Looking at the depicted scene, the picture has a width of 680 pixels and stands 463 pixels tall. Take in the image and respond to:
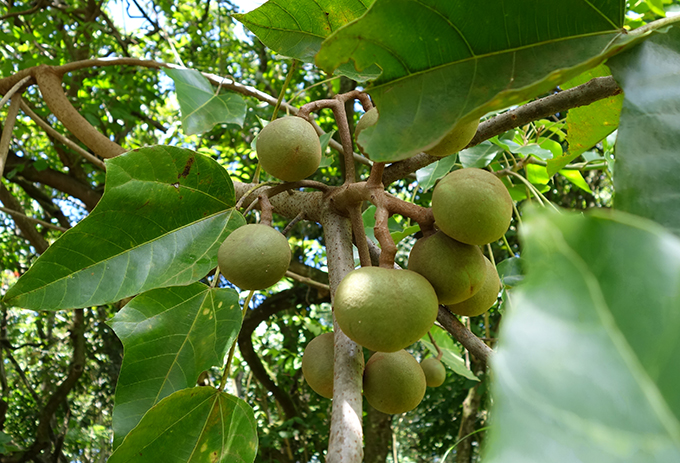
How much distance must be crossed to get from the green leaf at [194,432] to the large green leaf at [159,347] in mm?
39

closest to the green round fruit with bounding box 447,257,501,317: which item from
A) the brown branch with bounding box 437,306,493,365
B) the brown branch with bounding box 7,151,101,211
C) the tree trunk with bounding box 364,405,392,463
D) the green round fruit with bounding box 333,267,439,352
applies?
the brown branch with bounding box 437,306,493,365

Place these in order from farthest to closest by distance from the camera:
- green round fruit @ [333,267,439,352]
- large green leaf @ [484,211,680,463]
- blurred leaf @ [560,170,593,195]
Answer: blurred leaf @ [560,170,593,195] → green round fruit @ [333,267,439,352] → large green leaf @ [484,211,680,463]

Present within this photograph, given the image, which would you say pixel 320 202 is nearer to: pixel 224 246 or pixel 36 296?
Result: pixel 224 246

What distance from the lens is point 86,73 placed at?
3.03 m

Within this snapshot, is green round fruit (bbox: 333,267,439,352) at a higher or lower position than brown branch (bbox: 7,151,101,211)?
lower

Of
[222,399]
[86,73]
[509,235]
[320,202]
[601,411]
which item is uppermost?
[86,73]

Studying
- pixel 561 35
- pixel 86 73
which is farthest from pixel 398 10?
pixel 86 73

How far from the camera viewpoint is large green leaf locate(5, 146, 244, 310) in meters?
0.66

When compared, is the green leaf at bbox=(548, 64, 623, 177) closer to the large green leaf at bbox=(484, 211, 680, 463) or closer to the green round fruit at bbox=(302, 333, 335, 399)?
the green round fruit at bbox=(302, 333, 335, 399)

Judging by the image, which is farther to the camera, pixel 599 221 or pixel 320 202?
pixel 320 202

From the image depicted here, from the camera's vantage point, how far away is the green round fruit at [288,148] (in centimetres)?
68

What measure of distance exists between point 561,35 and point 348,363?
0.36m

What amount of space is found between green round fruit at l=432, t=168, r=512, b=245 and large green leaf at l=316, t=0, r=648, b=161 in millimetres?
138

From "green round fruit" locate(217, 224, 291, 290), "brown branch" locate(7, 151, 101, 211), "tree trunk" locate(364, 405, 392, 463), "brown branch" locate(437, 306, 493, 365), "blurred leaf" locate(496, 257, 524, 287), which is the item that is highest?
"brown branch" locate(7, 151, 101, 211)
